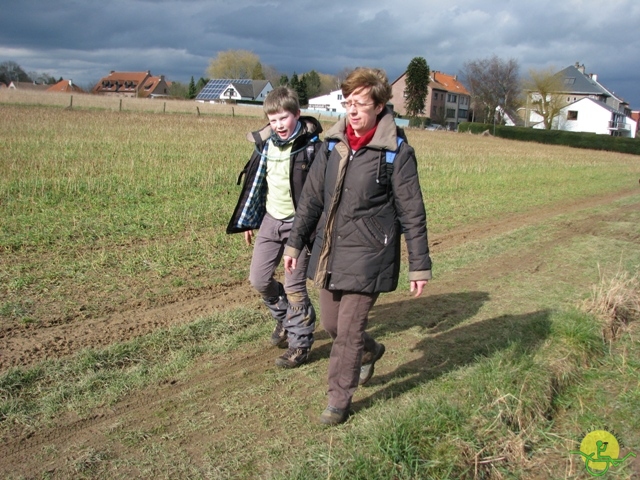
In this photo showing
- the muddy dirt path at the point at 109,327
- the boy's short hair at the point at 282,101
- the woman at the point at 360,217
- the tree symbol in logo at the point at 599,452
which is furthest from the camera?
the muddy dirt path at the point at 109,327

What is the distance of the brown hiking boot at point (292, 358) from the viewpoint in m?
4.25

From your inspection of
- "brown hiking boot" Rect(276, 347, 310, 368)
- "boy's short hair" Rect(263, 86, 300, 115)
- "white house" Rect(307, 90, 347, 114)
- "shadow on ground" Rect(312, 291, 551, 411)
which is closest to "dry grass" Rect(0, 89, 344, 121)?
"shadow on ground" Rect(312, 291, 551, 411)

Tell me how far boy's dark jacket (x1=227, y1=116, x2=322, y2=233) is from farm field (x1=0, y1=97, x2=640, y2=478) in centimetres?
103

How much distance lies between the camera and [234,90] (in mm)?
90438

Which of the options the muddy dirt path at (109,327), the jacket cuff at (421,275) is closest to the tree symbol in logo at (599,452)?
the jacket cuff at (421,275)

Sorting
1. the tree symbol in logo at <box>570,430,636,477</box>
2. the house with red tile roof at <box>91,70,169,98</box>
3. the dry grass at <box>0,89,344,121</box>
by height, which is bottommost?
the tree symbol in logo at <box>570,430,636,477</box>

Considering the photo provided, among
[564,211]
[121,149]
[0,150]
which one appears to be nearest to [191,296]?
[564,211]

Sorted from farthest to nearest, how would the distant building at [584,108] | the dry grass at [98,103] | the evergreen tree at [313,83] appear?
the evergreen tree at [313,83] < the distant building at [584,108] < the dry grass at [98,103]

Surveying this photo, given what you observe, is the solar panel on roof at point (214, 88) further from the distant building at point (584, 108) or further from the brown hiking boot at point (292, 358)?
the brown hiking boot at point (292, 358)

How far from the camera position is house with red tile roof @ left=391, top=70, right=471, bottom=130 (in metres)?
91.8

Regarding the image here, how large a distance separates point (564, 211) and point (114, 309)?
10.2 meters

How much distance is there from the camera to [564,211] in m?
12.3

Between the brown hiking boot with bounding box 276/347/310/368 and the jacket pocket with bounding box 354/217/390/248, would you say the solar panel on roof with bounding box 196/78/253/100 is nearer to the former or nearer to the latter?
the brown hiking boot with bounding box 276/347/310/368

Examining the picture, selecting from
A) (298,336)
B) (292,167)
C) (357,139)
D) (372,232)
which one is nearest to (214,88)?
(292,167)
